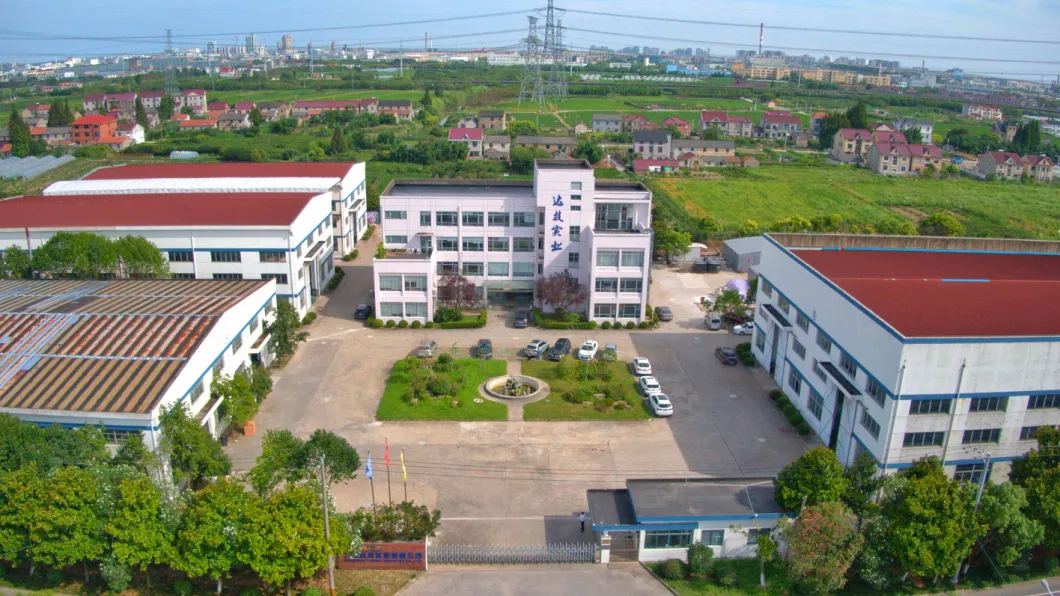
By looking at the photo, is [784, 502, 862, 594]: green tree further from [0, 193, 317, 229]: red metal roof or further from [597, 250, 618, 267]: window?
[0, 193, 317, 229]: red metal roof

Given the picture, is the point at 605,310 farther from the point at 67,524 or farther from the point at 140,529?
the point at 67,524

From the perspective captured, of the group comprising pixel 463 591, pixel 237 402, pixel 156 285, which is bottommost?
pixel 463 591

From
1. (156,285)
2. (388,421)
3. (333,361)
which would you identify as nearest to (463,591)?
(388,421)

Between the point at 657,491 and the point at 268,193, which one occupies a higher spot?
the point at 268,193

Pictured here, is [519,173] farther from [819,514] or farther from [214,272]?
[819,514]

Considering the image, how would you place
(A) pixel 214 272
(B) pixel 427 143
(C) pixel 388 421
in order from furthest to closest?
(B) pixel 427 143
(A) pixel 214 272
(C) pixel 388 421

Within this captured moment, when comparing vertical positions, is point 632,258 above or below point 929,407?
above

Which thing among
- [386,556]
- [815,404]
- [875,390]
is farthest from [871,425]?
[386,556]
